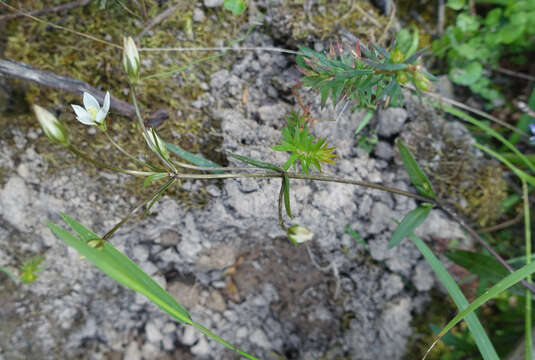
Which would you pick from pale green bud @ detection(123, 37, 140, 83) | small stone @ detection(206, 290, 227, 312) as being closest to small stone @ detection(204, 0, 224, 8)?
pale green bud @ detection(123, 37, 140, 83)

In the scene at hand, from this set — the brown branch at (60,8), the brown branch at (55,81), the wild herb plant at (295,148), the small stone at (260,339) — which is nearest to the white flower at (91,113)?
the wild herb plant at (295,148)

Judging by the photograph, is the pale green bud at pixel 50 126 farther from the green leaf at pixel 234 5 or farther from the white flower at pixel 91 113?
the green leaf at pixel 234 5

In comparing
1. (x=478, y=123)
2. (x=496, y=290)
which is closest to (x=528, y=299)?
(x=496, y=290)

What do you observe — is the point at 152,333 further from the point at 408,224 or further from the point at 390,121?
the point at 390,121

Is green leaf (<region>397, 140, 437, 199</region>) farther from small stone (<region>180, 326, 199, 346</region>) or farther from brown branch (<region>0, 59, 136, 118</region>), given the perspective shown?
small stone (<region>180, 326, 199, 346</region>)

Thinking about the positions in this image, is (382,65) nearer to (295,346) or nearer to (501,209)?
(501,209)
